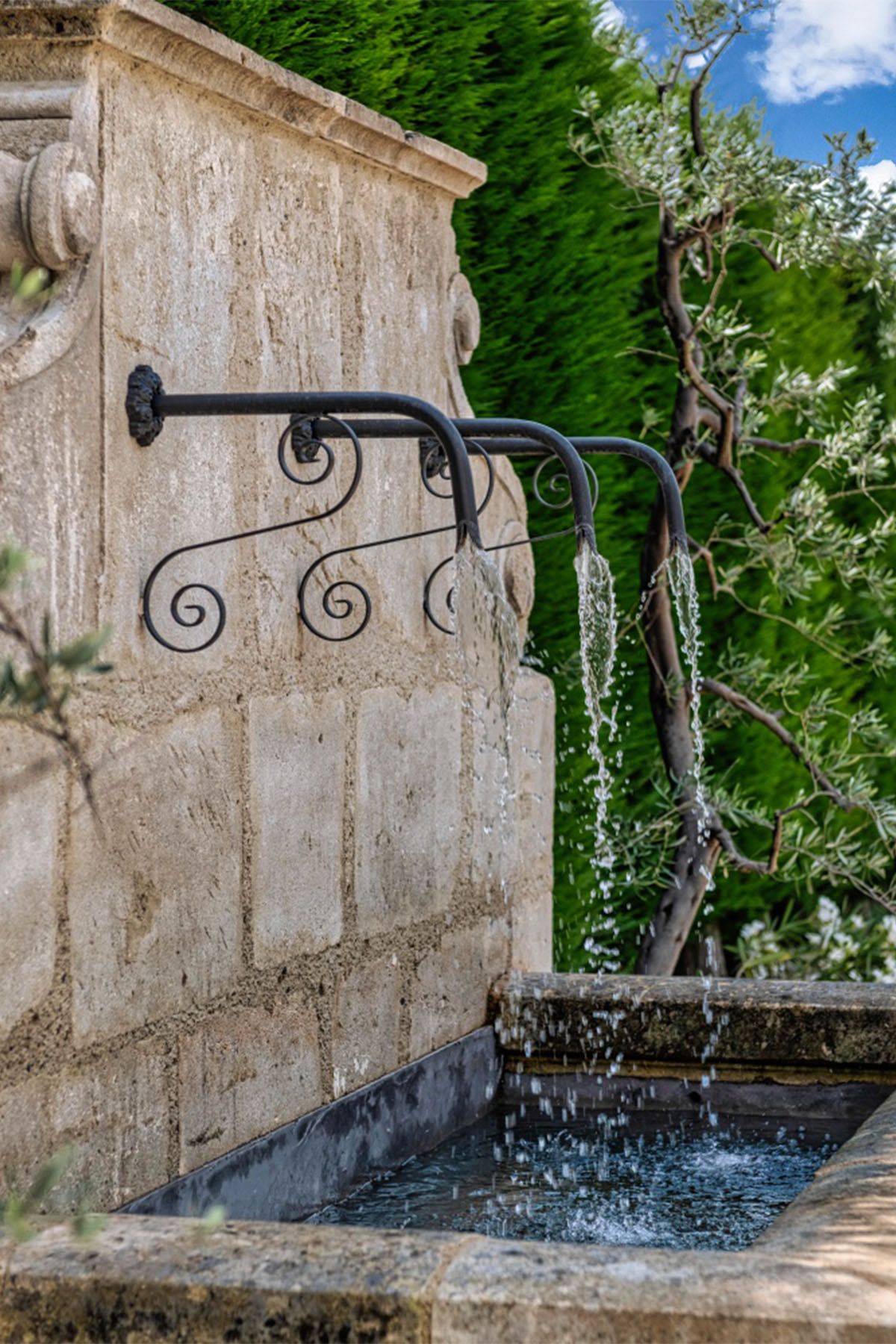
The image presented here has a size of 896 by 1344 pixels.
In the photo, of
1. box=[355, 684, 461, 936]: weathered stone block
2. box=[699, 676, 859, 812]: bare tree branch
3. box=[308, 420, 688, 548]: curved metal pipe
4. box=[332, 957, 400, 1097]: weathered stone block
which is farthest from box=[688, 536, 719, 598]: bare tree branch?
box=[308, 420, 688, 548]: curved metal pipe

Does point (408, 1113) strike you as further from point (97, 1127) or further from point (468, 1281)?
point (468, 1281)

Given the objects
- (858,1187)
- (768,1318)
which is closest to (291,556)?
(858,1187)

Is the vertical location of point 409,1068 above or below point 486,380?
below

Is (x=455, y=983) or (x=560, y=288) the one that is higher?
(x=560, y=288)

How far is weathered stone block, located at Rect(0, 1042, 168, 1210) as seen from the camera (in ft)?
7.01

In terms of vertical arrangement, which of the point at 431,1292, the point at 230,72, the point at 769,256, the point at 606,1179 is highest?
the point at 769,256

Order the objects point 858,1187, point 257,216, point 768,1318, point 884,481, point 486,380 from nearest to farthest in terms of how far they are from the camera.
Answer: point 768,1318 < point 858,1187 < point 257,216 < point 486,380 < point 884,481

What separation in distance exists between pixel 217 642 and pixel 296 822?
368 millimetres

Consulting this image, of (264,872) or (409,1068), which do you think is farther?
(409,1068)

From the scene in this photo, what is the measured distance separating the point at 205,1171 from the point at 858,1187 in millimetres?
951

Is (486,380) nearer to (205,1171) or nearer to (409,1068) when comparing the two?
(409,1068)

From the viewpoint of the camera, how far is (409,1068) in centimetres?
323

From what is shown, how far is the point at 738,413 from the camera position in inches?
211

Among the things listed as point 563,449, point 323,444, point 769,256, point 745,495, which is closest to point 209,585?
point 323,444
